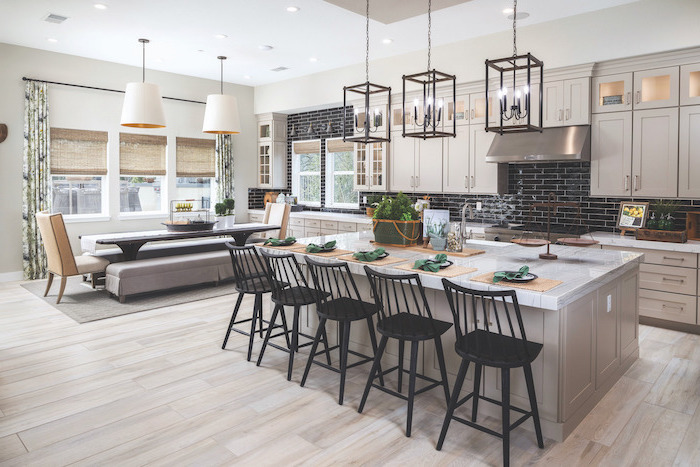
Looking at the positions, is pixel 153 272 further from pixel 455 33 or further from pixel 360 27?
pixel 455 33

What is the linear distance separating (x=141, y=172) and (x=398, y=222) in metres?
5.74

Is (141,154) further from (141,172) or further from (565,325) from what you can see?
(565,325)

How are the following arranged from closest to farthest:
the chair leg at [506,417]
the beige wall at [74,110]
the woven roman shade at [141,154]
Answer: the chair leg at [506,417]
the beige wall at [74,110]
the woven roman shade at [141,154]

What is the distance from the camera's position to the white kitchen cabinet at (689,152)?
4.86m

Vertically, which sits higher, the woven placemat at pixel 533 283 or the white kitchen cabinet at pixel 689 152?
the white kitchen cabinet at pixel 689 152

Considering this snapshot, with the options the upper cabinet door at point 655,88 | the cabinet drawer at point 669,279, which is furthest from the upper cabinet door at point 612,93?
the cabinet drawer at point 669,279

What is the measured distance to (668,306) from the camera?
4836 mm

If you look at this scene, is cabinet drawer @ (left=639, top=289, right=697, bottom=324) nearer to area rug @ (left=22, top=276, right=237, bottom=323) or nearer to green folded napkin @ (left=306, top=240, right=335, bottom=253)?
green folded napkin @ (left=306, top=240, right=335, bottom=253)

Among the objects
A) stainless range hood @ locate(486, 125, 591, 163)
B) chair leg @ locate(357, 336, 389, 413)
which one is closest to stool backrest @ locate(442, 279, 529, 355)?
chair leg @ locate(357, 336, 389, 413)

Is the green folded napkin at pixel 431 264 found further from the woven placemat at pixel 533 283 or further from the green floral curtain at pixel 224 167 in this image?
the green floral curtain at pixel 224 167

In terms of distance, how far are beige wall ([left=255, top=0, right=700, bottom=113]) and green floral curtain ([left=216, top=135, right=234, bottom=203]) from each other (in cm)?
297

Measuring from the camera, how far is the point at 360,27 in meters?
5.94

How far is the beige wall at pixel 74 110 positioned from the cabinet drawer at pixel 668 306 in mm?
6749

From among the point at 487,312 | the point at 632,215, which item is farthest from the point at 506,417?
the point at 632,215
